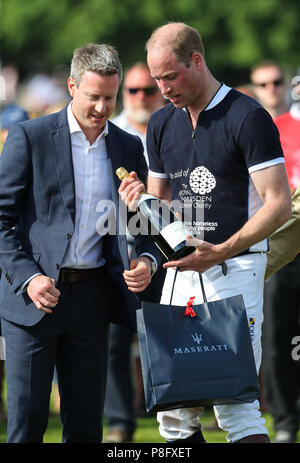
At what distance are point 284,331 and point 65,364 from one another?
2854 millimetres

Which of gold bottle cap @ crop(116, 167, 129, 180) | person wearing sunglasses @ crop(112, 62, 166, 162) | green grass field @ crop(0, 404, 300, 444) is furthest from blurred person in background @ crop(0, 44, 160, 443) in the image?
person wearing sunglasses @ crop(112, 62, 166, 162)

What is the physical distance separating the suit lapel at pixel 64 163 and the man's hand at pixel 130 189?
0.80 feet

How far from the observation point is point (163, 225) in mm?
4516

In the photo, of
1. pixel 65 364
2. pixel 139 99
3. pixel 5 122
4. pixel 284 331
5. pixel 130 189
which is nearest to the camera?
pixel 130 189

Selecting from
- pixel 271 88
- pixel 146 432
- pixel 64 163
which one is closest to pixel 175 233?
pixel 64 163

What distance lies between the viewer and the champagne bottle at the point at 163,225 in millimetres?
4367

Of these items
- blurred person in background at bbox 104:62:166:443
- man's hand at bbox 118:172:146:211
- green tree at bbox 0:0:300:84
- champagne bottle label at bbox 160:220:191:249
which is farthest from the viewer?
green tree at bbox 0:0:300:84

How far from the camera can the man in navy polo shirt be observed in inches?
174

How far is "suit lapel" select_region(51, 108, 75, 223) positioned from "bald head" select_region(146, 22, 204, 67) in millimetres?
584

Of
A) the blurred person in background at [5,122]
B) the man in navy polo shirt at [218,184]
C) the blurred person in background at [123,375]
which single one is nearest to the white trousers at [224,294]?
the man in navy polo shirt at [218,184]

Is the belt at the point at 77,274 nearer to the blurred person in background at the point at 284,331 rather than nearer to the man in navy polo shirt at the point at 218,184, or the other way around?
the man in navy polo shirt at the point at 218,184

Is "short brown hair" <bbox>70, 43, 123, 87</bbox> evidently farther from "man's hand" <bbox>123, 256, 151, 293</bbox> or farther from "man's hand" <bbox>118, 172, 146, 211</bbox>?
"man's hand" <bbox>123, 256, 151, 293</bbox>

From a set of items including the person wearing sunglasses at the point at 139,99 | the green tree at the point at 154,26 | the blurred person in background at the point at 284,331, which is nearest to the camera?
the blurred person in background at the point at 284,331

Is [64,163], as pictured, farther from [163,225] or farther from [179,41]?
[179,41]
